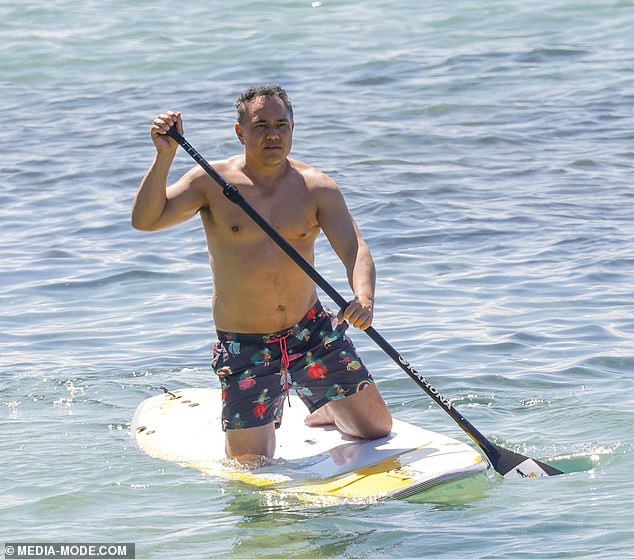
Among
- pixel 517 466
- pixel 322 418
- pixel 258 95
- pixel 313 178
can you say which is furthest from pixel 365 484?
pixel 258 95

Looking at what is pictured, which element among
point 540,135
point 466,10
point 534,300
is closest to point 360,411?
point 534,300

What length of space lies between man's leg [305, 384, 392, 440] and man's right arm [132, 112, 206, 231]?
1.21 metres

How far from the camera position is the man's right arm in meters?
5.68

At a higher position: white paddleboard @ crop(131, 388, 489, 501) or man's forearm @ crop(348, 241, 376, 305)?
man's forearm @ crop(348, 241, 376, 305)

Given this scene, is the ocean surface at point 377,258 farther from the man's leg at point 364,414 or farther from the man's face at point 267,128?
the man's face at point 267,128

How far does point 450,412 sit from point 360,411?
435 millimetres

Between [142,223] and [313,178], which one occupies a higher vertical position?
[313,178]

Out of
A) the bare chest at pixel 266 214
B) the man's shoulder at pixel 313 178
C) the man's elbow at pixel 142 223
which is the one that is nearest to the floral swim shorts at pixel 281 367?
the bare chest at pixel 266 214

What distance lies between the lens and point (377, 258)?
1019 cm

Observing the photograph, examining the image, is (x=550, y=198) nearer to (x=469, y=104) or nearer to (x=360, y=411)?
(x=469, y=104)

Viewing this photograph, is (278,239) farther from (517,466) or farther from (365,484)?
(517,466)

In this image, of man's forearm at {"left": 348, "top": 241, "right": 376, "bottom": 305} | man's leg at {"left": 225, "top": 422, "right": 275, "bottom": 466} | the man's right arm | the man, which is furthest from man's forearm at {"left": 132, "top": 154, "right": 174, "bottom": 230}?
man's leg at {"left": 225, "top": 422, "right": 275, "bottom": 466}

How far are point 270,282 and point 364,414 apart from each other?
81 cm

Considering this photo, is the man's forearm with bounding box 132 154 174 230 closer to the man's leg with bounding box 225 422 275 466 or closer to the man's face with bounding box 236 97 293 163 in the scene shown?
the man's face with bounding box 236 97 293 163
